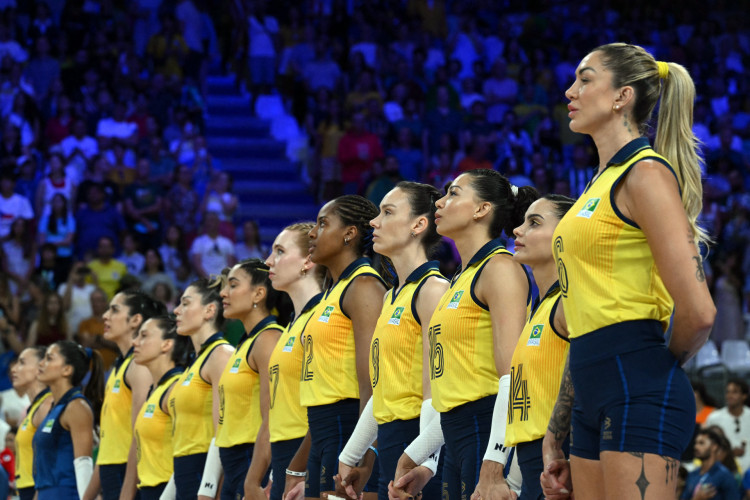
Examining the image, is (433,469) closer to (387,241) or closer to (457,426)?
(457,426)

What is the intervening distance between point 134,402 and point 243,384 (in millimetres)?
1485

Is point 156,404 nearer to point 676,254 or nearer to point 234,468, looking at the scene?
point 234,468

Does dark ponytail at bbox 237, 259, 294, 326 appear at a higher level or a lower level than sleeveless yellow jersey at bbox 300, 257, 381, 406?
higher

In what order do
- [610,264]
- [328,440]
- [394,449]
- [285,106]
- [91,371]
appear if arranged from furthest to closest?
[285,106] < [91,371] < [328,440] < [394,449] < [610,264]

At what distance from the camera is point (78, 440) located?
6.90m

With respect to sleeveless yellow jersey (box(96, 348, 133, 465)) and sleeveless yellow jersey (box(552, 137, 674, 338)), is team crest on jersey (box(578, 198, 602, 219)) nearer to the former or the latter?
sleeveless yellow jersey (box(552, 137, 674, 338))

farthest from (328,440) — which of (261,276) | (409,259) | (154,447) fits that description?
(154,447)

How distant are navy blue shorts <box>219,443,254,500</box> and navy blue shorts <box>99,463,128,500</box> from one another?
4.80 feet

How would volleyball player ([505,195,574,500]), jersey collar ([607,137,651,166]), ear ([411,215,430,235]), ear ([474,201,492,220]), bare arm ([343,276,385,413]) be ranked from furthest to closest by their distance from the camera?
bare arm ([343,276,385,413]) → ear ([411,215,430,235]) → ear ([474,201,492,220]) → volleyball player ([505,195,574,500]) → jersey collar ([607,137,651,166])

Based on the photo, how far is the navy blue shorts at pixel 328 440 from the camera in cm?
456

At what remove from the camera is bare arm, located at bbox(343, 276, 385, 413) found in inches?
182

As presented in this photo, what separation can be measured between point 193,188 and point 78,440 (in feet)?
20.2

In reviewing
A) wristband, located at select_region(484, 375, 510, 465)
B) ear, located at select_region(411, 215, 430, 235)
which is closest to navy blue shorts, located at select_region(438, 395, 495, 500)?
wristband, located at select_region(484, 375, 510, 465)

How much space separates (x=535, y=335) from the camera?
3469 millimetres
